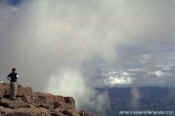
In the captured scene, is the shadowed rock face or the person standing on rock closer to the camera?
the shadowed rock face

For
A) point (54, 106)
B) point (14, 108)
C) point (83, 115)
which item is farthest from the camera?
point (83, 115)

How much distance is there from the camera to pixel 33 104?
52219mm

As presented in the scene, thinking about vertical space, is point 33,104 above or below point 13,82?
below

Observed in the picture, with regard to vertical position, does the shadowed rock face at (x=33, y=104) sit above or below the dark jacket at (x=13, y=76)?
below

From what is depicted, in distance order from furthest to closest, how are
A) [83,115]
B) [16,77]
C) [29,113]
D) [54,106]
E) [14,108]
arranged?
1. [83,115]
2. [54,106]
3. [16,77]
4. [14,108]
5. [29,113]

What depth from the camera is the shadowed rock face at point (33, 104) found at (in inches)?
1778

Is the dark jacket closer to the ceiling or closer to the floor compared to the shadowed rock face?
closer to the ceiling

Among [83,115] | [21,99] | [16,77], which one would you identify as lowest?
[83,115]

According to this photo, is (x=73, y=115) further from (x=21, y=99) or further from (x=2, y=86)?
(x=2, y=86)

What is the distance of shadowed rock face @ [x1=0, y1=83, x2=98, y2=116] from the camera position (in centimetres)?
4516

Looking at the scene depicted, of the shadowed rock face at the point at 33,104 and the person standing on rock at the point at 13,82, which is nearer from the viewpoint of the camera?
the shadowed rock face at the point at 33,104

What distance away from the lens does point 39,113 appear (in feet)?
149

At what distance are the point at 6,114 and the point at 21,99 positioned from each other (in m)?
10.2

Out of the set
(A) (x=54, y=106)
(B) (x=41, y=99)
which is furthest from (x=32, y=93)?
(A) (x=54, y=106)
